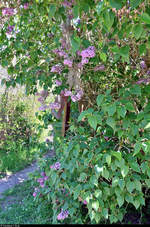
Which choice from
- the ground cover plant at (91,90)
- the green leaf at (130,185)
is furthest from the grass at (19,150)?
the green leaf at (130,185)

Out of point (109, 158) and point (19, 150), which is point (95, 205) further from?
point (19, 150)

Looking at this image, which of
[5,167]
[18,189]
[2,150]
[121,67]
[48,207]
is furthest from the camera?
[2,150]

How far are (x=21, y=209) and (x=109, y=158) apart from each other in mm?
1750

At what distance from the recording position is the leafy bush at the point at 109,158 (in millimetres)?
1298

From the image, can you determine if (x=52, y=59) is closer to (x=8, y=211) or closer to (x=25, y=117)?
(x=8, y=211)

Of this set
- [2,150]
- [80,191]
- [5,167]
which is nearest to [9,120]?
[2,150]

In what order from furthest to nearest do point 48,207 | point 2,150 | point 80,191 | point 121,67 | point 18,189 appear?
point 2,150
point 18,189
point 48,207
point 121,67
point 80,191

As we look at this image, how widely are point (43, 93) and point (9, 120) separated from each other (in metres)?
2.58

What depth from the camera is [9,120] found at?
4.73m

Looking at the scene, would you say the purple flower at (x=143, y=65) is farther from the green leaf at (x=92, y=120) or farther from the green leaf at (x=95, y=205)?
the green leaf at (x=95, y=205)

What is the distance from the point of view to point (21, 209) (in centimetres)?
266

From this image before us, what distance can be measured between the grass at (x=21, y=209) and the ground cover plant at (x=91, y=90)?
0.61 feet

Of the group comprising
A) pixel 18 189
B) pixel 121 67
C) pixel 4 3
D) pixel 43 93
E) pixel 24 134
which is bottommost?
pixel 18 189

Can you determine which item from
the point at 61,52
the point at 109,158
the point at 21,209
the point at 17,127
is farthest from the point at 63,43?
the point at 17,127
